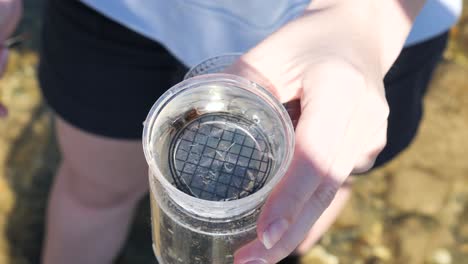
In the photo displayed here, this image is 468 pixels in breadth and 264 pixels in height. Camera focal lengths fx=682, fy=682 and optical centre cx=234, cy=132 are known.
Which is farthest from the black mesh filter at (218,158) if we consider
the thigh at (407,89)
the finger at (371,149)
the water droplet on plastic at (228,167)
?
the thigh at (407,89)

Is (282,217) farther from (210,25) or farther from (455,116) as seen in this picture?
(455,116)

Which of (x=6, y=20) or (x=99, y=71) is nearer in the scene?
(x=6, y=20)

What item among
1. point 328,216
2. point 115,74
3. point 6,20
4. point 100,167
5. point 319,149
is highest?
point 319,149

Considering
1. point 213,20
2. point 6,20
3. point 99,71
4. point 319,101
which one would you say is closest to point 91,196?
point 99,71

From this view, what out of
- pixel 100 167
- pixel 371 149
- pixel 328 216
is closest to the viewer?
pixel 371 149

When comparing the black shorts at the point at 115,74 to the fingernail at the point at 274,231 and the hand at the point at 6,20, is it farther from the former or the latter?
the fingernail at the point at 274,231

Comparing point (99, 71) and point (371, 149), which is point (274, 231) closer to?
point (371, 149)

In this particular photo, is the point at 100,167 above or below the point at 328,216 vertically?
above
